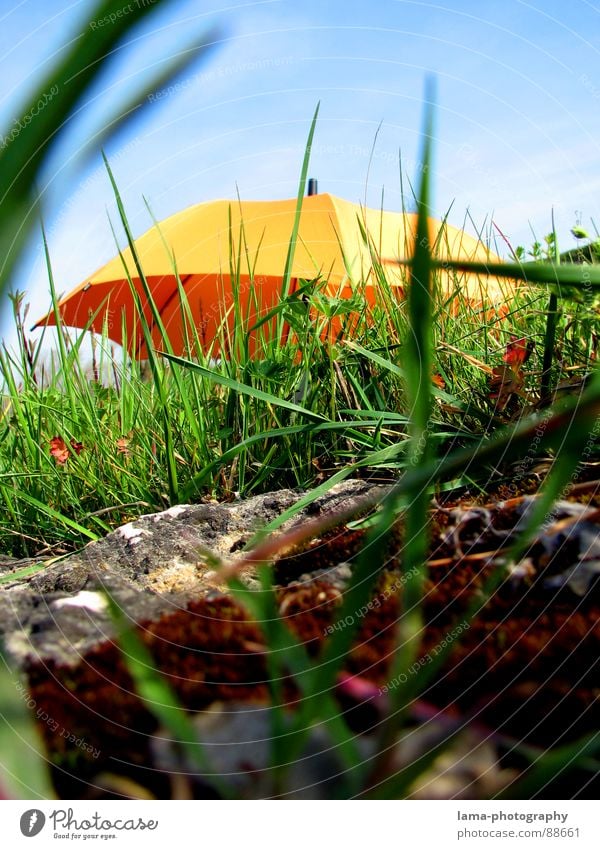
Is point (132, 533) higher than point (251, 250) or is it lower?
lower

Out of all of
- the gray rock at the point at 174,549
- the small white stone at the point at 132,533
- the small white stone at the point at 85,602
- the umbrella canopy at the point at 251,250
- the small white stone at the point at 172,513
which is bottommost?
the gray rock at the point at 174,549

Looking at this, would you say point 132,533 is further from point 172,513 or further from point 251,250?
point 251,250

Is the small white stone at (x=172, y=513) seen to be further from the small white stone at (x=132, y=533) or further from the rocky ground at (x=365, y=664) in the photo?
the rocky ground at (x=365, y=664)

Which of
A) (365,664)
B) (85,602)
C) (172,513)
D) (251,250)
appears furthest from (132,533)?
(251,250)

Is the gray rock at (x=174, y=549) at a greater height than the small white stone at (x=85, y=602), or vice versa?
the small white stone at (x=85, y=602)

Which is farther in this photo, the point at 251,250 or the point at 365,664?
the point at 251,250

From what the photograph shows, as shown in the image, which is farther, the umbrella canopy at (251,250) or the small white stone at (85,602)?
the umbrella canopy at (251,250)

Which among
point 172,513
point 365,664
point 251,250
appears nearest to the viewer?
point 365,664

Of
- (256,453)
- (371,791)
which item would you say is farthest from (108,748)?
(256,453)

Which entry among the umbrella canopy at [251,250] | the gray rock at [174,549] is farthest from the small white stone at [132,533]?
the umbrella canopy at [251,250]

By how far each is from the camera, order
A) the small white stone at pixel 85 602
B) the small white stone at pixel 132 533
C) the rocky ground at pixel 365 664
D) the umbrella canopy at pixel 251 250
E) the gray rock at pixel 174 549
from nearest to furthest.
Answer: the rocky ground at pixel 365 664
the small white stone at pixel 85 602
the gray rock at pixel 174 549
the small white stone at pixel 132 533
the umbrella canopy at pixel 251 250

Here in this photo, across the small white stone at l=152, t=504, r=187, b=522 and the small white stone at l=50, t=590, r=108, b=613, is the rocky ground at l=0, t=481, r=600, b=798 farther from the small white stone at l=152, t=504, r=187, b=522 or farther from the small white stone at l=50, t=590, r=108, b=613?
the small white stone at l=152, t=504, r=187, b=522

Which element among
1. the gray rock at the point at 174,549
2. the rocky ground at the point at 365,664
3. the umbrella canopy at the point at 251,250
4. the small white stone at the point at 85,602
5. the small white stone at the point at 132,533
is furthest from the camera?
the umbrella canopy at the point at 251,250

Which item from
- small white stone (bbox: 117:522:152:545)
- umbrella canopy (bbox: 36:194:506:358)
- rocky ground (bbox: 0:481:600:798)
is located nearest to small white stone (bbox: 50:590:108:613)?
rocky ground (bbox: 0:481:600:798)
